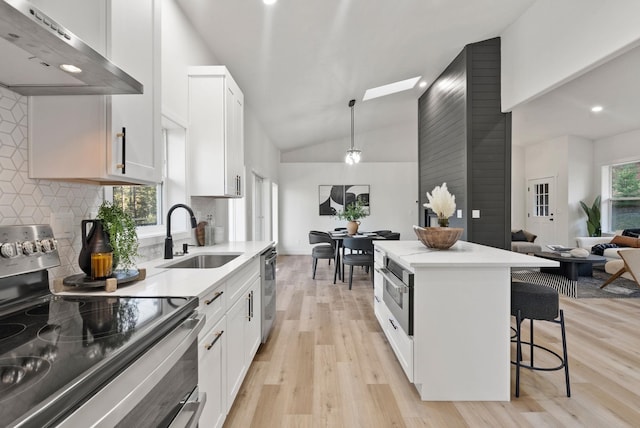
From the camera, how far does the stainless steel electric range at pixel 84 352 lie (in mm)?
626

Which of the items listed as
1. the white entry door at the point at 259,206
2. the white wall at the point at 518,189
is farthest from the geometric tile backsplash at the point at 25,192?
the white wall at the point at 518,189

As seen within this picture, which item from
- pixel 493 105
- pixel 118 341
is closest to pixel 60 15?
pixel 118 341

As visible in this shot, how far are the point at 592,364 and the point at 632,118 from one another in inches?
246

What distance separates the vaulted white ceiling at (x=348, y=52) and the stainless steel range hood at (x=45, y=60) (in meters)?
1.86

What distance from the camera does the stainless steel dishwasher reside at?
109 inches

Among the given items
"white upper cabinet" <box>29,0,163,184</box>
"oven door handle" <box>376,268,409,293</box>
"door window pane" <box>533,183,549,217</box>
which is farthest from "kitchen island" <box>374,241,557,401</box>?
"door window pane" <box>533,183,549,217</box>

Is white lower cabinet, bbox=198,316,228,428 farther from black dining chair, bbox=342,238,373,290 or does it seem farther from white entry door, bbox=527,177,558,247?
white entry door, bbox=527,177,558,247

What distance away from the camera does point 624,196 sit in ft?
23.9

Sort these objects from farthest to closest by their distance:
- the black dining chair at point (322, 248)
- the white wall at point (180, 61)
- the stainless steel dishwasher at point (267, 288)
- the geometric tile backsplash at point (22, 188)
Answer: the black dining chair at point (322, 248) → the stainless steel dishwasher at point (267, 288) → the white wall at point (180, 61) → the geometric tile backsplash at point (22, 188)

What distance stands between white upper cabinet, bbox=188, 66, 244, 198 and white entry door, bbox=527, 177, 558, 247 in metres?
8.34

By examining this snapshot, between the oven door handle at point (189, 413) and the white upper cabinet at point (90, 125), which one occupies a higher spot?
the white upper cabinet at point (90, 125)

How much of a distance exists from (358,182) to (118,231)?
7.81 metres

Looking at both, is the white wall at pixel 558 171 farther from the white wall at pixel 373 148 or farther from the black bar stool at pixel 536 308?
the black bar stool at pixel 536 308

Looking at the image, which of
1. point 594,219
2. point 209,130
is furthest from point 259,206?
point 594,219
